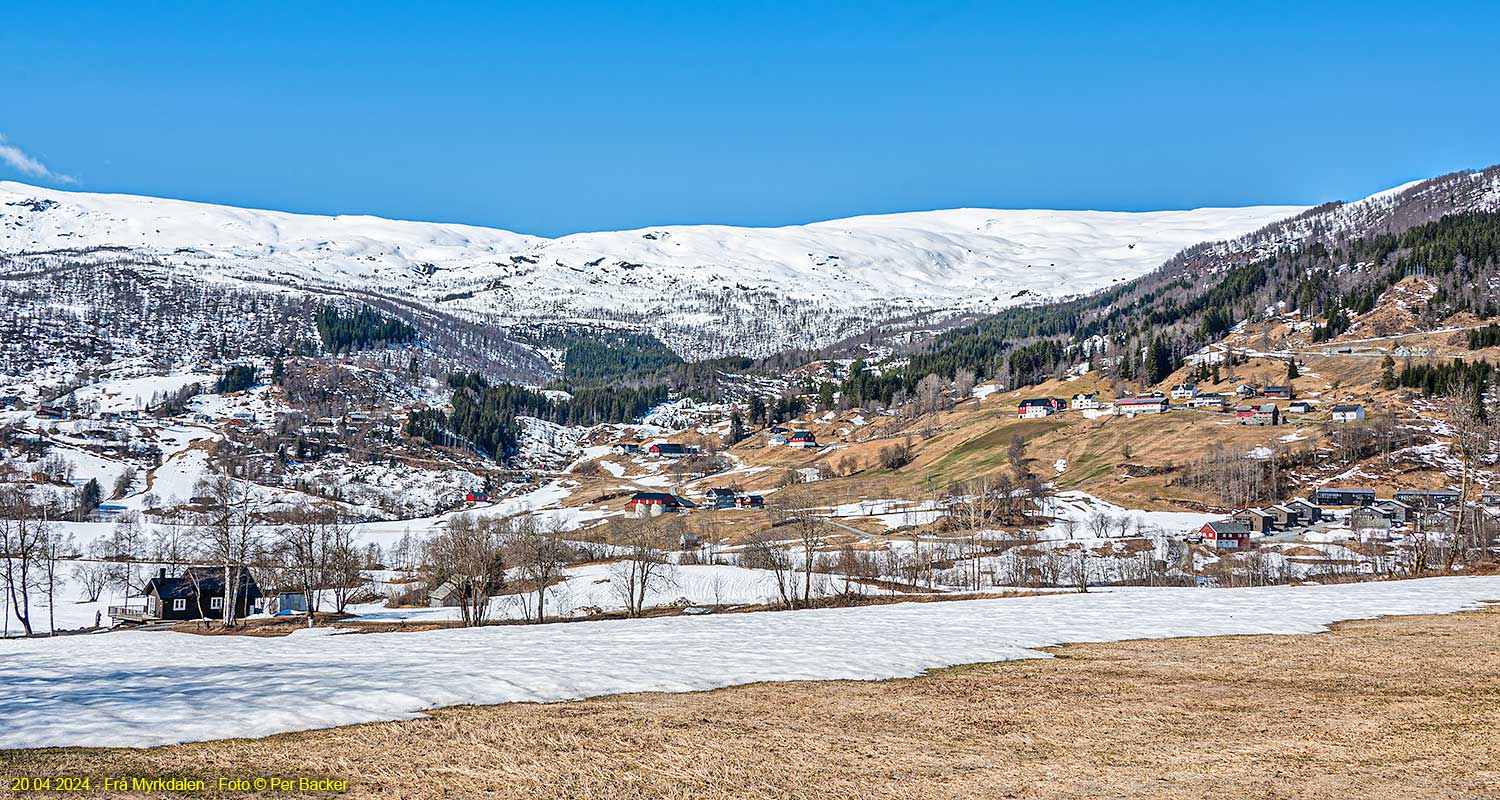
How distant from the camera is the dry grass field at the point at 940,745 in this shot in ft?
48.4

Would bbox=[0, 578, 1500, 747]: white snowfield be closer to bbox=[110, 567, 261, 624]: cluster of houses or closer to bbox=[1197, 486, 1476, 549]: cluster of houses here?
bbox=[110, 567, 261, 624]: cluster of houses

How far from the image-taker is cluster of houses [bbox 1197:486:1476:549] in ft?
453

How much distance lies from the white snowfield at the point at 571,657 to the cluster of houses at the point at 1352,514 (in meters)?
94.1

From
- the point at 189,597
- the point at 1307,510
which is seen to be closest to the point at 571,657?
the point at 189,597

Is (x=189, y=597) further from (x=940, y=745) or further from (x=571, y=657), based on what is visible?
(x=940, y=745)

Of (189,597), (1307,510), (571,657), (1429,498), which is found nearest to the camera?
(571,657)

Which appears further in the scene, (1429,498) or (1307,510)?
(1307,510)

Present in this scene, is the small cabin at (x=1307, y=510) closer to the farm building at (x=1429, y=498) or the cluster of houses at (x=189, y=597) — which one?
the farm building at (x=1429, y=498)

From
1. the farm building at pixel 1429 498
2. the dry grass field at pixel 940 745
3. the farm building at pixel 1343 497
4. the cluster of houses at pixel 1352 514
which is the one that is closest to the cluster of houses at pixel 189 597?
the dry grass field at pixel 940 745

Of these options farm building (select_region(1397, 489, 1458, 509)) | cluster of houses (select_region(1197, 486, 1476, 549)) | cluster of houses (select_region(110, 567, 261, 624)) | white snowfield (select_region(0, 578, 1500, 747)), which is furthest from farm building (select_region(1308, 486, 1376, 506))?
cluster of houses (select_region(110, 567, 261, 624))

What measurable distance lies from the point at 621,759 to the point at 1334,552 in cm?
13724

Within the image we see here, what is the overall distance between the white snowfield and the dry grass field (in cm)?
138

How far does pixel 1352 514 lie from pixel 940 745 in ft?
535

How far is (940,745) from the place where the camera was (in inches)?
695
